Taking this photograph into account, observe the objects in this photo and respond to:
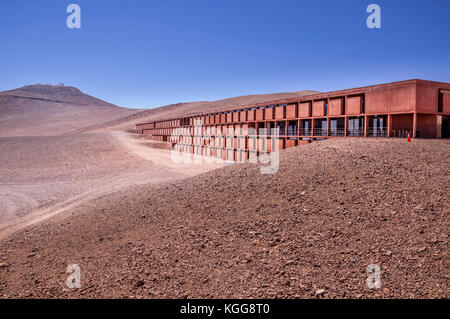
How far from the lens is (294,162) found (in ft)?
38.3

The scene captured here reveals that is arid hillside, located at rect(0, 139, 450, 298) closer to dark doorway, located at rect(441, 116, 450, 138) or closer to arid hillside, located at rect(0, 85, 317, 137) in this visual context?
dark doorway, located at rect(441, 116, 450, 138)

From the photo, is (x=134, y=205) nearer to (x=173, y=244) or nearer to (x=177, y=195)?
(x=177, y=195)

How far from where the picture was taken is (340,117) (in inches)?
730

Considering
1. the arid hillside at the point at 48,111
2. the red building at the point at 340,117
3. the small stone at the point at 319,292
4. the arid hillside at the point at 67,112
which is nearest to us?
the small stone at the point at 319,292

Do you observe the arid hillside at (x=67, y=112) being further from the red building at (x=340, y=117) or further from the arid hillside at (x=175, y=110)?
the red building at (x=340, y=117)

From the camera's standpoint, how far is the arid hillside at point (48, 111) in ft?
348

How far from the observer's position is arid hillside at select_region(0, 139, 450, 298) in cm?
503

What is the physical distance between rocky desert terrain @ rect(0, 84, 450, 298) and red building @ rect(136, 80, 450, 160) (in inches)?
151

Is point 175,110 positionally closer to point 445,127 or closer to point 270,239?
point 445,127

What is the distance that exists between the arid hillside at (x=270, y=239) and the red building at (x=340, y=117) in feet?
16.5

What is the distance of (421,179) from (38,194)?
2162cm

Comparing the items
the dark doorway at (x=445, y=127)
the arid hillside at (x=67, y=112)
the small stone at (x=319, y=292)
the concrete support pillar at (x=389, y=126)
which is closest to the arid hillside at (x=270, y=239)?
the small stone at (x=319, y=292)

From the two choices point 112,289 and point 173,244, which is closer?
point 112,289
